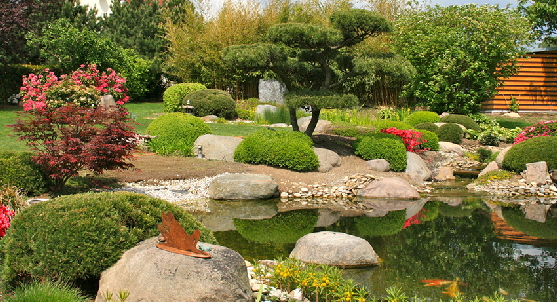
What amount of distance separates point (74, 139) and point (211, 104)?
10.4 meters

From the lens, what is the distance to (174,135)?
1198 centimetres

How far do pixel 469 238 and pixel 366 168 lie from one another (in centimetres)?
449

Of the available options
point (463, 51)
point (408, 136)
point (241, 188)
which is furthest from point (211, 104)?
point (463, 51)

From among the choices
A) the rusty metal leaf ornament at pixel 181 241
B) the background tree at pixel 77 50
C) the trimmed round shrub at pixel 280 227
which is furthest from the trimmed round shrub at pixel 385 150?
Answer: the background tree at pixel 77 50

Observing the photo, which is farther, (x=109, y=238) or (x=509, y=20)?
(x=509, y=20)

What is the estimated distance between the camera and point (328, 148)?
12.2 m

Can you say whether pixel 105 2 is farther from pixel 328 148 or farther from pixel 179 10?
pixel 328 148

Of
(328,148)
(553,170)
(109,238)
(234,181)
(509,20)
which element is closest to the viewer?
(109,238)

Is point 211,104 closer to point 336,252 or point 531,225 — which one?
point 531,225

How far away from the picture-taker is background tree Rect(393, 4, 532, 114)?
60.7 ft

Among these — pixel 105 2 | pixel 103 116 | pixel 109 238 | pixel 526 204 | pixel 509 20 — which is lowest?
pixel 526 204

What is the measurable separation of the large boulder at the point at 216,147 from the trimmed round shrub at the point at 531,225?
19.0ft

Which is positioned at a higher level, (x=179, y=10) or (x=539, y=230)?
(x=179, y=10)

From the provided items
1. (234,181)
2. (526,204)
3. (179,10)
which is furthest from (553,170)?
(179,10)
